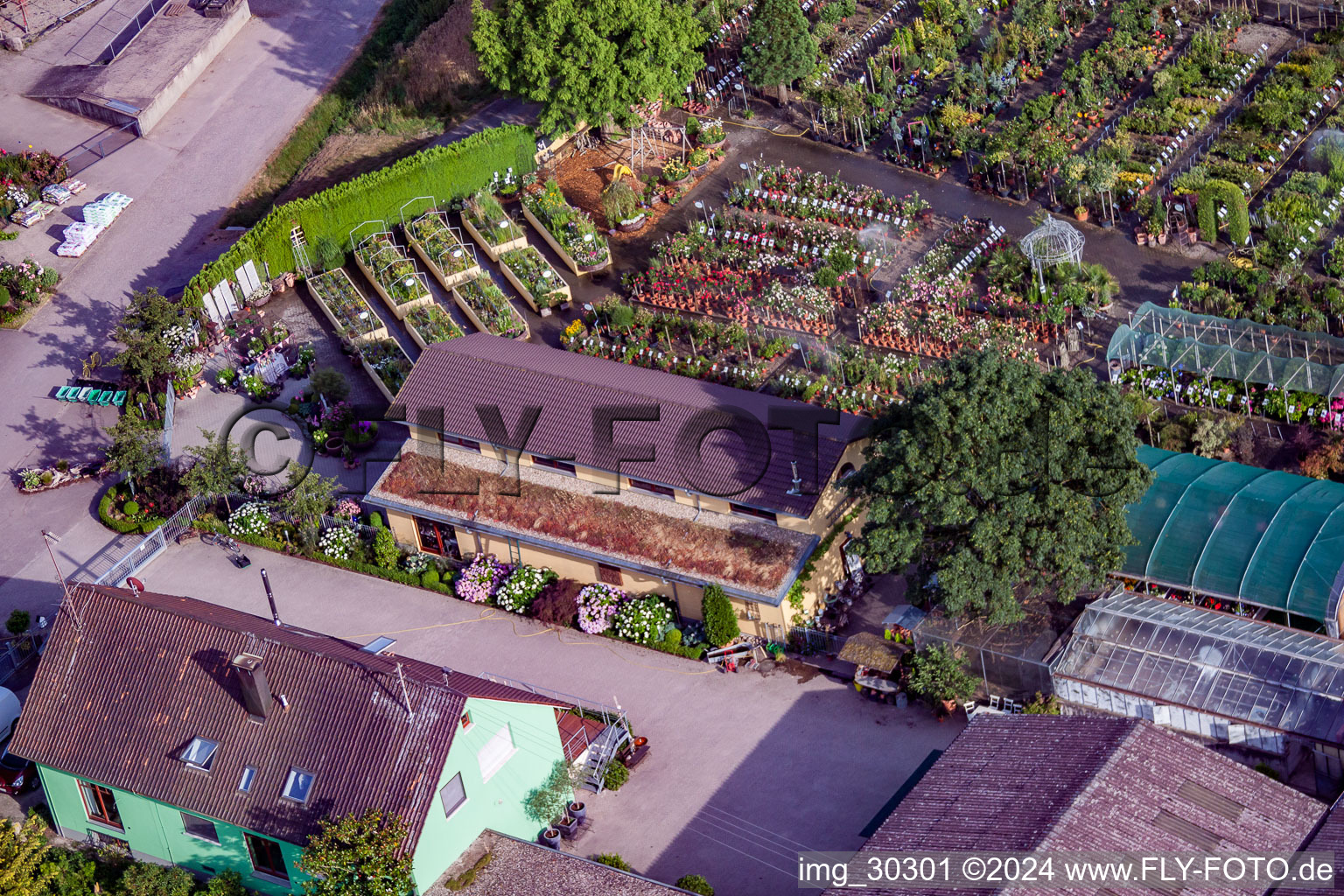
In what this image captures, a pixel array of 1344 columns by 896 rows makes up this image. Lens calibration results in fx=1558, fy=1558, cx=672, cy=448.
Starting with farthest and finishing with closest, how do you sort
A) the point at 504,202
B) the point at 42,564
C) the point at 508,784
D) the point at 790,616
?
the point at 504,202 → the point at 42,564 → the point at 790,616 → the point at 508,784

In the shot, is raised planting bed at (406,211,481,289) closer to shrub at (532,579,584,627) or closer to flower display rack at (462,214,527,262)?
flower display rack at (462,214,527,262)

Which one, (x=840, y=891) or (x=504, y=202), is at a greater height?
(x=504, y=202)

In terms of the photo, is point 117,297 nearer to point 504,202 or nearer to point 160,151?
point 160,151

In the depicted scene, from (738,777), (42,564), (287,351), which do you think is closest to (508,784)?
(738,777)

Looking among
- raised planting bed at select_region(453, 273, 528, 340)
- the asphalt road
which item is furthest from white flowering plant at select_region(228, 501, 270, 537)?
raised planting bed at select_region(453, 273, 528, 340)

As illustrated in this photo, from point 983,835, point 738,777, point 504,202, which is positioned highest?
point 504,202

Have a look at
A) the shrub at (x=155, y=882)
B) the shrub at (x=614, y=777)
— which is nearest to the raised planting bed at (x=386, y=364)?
the shrub at (x=614, y=777)
